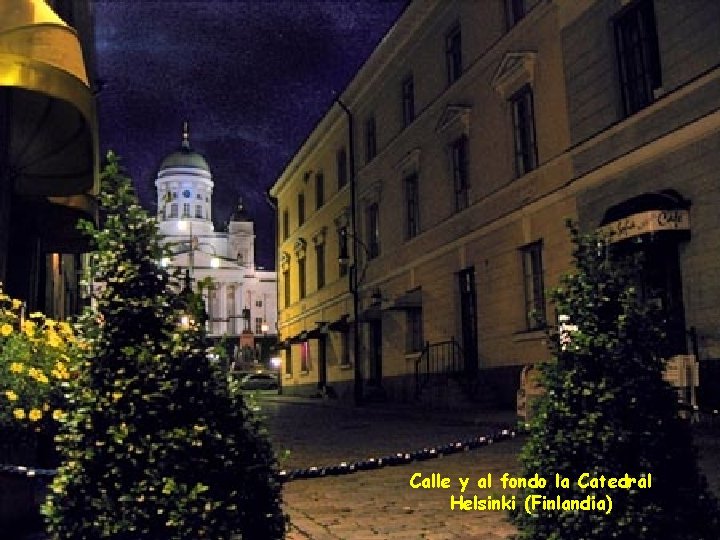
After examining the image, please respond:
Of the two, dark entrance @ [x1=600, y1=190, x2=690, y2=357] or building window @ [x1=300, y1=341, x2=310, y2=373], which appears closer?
dark entrance @ [x1=600, y1=190, x2=690, y2=357]

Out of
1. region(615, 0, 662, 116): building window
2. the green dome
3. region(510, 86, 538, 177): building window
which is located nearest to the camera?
region(615, 0, 662, 116): building window

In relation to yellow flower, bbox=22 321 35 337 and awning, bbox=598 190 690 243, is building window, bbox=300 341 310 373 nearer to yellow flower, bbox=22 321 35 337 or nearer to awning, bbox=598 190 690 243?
awning, bbox=598 190 690 243

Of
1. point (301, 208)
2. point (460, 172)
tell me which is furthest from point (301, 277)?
point (460, 172)

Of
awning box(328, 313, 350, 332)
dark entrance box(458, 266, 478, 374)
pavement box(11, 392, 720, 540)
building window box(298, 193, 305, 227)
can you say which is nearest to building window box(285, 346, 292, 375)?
building window box(298, 193, 305, 227)

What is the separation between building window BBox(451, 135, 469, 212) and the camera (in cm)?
2148

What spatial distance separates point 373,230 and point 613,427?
25577 mm

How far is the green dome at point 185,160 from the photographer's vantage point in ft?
302

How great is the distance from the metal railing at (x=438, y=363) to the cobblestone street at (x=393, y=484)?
4413 mm

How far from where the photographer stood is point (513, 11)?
19141 millimetres

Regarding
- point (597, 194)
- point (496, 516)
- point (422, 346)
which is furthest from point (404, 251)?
point (496, 516)

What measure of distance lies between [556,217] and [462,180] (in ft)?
18.1

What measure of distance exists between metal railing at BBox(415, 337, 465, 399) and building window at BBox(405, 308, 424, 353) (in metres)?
1.31

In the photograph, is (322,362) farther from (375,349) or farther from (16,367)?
(16,367)

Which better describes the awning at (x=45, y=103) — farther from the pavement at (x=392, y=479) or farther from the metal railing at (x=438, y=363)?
the metal railing at (x=438, y=363)
